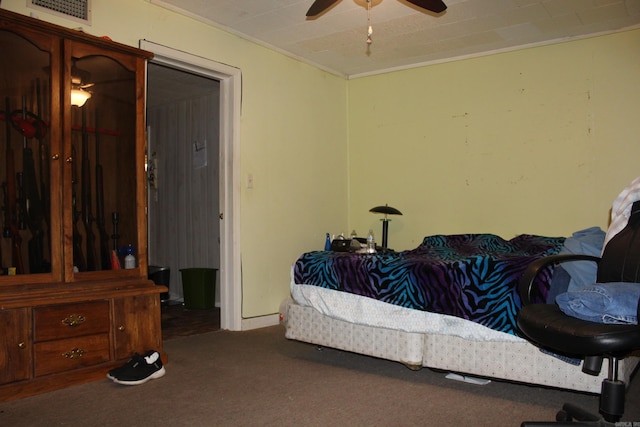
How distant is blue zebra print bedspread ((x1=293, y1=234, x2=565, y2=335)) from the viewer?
2.39 metres

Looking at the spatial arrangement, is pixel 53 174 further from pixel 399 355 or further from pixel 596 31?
pixel 596 31

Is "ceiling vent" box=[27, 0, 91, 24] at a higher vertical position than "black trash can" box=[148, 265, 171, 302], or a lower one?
higher

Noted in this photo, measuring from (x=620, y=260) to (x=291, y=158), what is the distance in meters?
2.90

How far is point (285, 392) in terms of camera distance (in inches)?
98.7

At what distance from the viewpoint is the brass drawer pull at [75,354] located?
2547 millimetres

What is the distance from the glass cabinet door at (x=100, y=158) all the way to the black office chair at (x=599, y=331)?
7.08 ft

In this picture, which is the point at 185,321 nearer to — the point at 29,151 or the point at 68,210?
the point at 68,210

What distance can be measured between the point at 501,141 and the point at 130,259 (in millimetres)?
3108

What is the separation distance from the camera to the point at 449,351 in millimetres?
2537

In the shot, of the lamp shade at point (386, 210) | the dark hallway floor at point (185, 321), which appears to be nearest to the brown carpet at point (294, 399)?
the dark hallway floor at point (185, 321)

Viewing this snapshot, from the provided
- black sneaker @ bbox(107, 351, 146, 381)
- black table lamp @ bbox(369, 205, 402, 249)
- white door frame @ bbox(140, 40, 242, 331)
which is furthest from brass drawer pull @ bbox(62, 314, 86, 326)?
black table lamp @ bbox(369, 205, 402, 249)

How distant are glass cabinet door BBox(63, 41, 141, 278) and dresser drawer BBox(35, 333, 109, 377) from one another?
365mm

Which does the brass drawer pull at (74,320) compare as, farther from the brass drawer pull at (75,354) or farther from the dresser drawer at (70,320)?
the brass drawer pull at (75,354)

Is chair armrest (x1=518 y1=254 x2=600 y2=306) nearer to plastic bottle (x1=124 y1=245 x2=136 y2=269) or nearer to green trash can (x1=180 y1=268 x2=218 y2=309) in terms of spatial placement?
plastic bottle (x1=124 y1=245 x2=136 y2=269)
